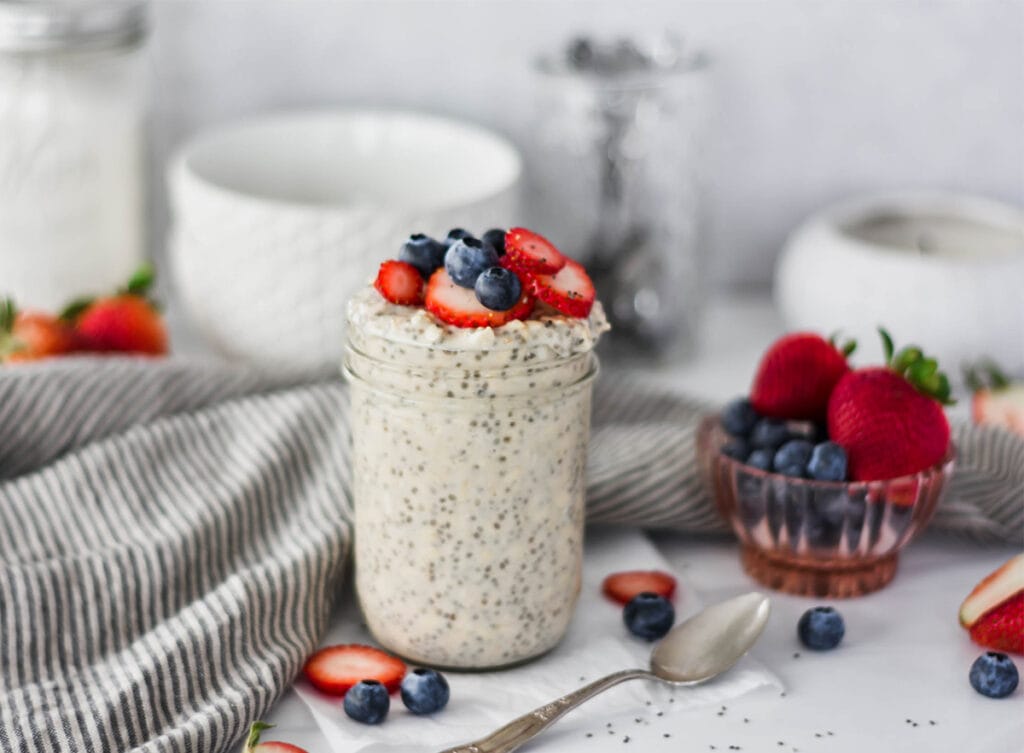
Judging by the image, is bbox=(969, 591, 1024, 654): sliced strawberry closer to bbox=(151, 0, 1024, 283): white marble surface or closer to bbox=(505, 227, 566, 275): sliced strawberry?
bbox=(505, 227, 566, 275): sliced strawberry

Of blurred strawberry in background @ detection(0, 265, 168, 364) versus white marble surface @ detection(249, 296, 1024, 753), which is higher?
blurred strawberry in background @ detection(0, 265, 168, 364)

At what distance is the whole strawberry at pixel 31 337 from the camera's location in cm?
115

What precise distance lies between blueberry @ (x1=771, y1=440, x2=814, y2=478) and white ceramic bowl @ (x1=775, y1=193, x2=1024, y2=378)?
0.37 metres

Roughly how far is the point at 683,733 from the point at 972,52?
916 mm

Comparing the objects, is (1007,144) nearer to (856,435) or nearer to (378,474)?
(856,435)

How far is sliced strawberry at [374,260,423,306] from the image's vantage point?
2.72 ft

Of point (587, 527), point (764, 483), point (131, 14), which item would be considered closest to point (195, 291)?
point (131, 14)

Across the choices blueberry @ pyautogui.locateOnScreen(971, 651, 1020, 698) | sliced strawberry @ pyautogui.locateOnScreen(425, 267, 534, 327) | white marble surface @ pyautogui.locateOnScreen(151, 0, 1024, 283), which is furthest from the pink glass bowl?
white marble surface @ pyautogui.locateOnScreen(151, 0, 1024, 283)

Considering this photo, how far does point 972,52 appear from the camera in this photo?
1430mm

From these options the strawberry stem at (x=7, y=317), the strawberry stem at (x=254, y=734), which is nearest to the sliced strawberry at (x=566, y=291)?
the strawberry stem at (x=254, y=734)

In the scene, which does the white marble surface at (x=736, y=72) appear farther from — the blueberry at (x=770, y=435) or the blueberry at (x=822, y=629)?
the blueberry at (x=822, y=629)

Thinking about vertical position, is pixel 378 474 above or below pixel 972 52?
below

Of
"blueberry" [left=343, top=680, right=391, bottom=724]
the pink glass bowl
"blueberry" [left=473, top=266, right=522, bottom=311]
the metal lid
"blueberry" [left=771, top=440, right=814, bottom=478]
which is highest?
the metal lid

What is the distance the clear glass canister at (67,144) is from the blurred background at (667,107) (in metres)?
0.01
